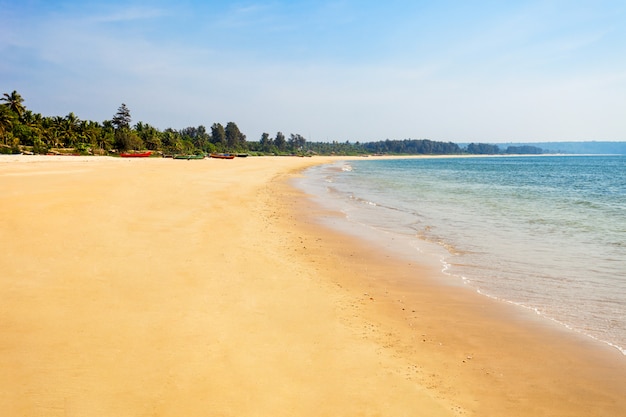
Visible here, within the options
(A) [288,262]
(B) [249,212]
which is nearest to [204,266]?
(A) [288,262]

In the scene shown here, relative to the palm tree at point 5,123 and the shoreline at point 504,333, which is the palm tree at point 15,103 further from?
the shoreline at point 504,333

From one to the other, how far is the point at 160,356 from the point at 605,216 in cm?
2279

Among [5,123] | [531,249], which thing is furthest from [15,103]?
[531,249]

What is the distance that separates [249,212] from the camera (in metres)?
18.0

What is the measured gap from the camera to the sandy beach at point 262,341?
4.35 meters

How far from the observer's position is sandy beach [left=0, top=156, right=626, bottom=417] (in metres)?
4.35

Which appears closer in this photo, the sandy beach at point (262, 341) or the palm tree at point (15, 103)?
the sandy beach at point (262, 341)

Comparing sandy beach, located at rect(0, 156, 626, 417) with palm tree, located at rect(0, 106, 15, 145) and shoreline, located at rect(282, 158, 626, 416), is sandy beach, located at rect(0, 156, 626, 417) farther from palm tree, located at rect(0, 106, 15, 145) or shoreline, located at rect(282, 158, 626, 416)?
palm tree, located at rect(0, 106, 15, 145)

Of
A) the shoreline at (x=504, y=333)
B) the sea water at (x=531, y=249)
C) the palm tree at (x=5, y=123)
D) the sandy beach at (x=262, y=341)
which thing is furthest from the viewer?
the palm tree at (x=5, y=123)

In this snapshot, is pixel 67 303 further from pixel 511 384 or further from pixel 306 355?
pixel 511 384

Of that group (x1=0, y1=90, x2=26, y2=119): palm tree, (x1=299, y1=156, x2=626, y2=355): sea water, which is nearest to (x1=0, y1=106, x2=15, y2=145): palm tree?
(x1=0, y1=90, x2=26, y2=119): palm tree

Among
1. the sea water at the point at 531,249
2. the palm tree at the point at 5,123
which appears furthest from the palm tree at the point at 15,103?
the sea water at the point at 531,249

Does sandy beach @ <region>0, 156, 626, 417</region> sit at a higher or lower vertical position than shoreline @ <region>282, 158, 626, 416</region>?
higher

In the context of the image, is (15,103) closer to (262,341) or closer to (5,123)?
(5,123)
